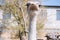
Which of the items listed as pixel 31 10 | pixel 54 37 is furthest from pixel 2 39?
pixel 31 10

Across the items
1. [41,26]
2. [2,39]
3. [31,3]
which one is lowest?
[2,39]

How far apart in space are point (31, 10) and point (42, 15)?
1216cm

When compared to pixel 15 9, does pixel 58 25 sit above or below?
below

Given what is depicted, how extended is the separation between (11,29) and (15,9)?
2.49 m

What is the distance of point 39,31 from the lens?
20031mm

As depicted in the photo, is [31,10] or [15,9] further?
[15,9]

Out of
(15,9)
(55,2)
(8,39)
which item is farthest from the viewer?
(55,2)

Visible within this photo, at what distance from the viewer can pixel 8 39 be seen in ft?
77.1

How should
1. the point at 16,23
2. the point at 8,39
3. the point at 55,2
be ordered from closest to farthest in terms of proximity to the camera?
1. the point at 16,23
2. the point at 8,39
3. the point at 55,2

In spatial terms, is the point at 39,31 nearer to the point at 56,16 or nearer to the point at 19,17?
the point at 19,17

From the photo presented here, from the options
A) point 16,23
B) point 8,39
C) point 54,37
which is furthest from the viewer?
point 8,39

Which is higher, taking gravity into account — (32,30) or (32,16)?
(32,16)

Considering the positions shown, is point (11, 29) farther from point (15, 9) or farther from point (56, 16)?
point (56, 16)

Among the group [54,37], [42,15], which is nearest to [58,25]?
[42,15]
